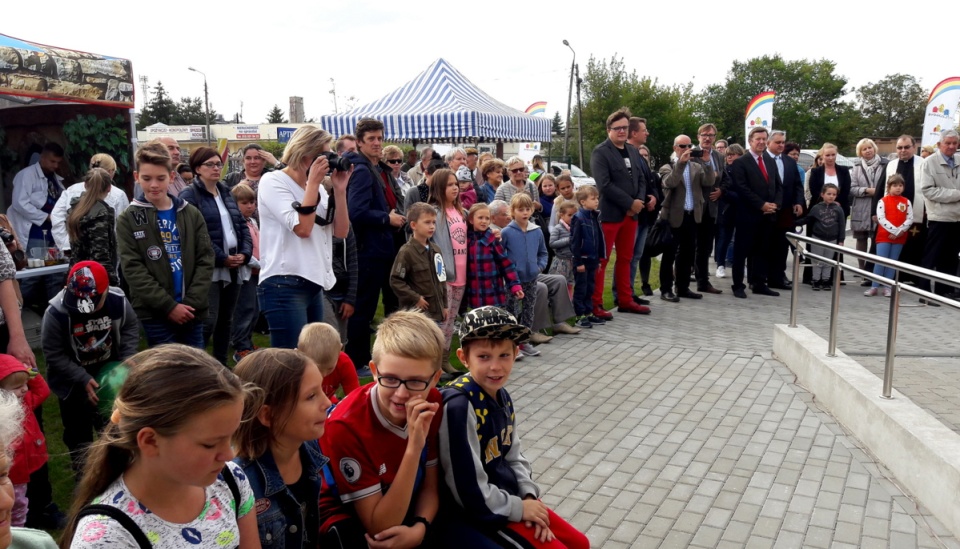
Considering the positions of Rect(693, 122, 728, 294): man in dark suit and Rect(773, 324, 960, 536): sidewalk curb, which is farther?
Rect(693, 122, 728, 294): man in dark suit

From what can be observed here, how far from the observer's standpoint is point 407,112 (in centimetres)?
1360

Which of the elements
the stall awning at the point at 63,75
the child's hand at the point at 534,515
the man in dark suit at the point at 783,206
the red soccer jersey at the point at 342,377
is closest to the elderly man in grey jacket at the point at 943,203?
the man in dark suit at the point at 783,206

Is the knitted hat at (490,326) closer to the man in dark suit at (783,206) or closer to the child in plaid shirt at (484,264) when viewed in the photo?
the child in plaid shirt at (484,264)

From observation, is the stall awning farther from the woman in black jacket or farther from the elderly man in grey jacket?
the elderly man in grey jacket

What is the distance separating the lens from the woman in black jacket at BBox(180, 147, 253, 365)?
18.9 ft

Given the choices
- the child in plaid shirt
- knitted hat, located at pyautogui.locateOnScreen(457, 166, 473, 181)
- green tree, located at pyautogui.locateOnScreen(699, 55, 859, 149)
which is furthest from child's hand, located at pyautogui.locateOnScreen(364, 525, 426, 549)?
green tree, located at pyautogui.locateOnScreen(699, 55, 859, 149)

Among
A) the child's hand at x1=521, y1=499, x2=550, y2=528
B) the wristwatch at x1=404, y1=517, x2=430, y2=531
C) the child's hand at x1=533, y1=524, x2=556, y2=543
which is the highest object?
the wristwatch at x1=404, y1=517, x2=430, y2=531

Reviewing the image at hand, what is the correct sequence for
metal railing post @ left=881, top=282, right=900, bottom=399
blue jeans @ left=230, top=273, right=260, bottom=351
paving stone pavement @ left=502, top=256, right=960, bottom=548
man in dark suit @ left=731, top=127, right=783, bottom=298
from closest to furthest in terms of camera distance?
paving stone pavement @ left=502, top=256, right=960, bottom=548, metal railing post @ left=881, top=282, right=900, bottom=399, blue jeans @ left=230, top=273, right=260, bottom=351, man in dark suit @ left=731, top=127, right=783, bottom=298

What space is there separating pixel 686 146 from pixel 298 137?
6.42 m

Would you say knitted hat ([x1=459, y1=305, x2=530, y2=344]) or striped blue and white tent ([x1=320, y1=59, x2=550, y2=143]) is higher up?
striped blue and white tent ([x1=320, y1=59, x2=550, y2=143])

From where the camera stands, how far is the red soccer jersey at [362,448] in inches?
97.1

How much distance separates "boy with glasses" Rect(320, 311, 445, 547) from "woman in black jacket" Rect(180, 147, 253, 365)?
3.45 m

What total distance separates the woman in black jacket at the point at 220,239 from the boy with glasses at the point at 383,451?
3.45 meters

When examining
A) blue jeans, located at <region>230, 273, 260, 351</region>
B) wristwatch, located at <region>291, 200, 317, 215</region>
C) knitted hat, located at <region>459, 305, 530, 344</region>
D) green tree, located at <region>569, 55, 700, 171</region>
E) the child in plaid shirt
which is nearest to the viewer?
knitted hat, located at <region>459, 305, 530, 344</region>
